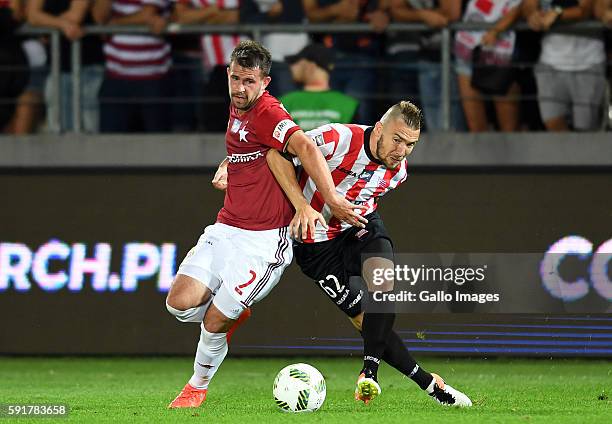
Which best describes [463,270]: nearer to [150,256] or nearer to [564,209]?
[564,209]

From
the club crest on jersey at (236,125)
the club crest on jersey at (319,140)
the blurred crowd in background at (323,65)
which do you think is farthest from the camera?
the blurred crowd in background at (323,65)

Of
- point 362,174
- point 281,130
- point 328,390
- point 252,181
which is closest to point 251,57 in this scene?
point 281,130

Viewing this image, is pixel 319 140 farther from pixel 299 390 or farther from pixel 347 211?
pixel 299 390

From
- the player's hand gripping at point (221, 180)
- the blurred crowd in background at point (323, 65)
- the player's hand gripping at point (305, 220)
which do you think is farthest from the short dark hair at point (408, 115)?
the blurred crowd in background at point (323, 65)

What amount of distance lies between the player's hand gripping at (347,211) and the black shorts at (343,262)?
0.59 m

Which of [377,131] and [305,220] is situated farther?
[377,131]

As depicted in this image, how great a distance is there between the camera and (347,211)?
303 inches

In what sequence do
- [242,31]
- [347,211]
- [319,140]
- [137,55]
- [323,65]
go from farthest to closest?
[137,55] → [242,31] → [323,65] → [319,140] → [347,211]

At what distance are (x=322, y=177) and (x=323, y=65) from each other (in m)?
3.62

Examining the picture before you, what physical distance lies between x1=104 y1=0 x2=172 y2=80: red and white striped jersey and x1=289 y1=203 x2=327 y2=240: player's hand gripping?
4488mm

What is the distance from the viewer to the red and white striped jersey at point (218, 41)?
12.0 m

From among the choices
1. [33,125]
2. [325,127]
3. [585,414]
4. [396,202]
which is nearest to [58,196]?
[33,125]

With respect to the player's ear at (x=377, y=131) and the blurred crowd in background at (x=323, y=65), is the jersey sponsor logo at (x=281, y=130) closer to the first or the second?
the player's ear at (x=377, y=131)

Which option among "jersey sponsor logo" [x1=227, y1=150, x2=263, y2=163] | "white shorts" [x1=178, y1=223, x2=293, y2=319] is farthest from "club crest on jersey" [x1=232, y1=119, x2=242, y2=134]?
"white shorts" [x1=178, y1=223, x2=293, y2=319]
